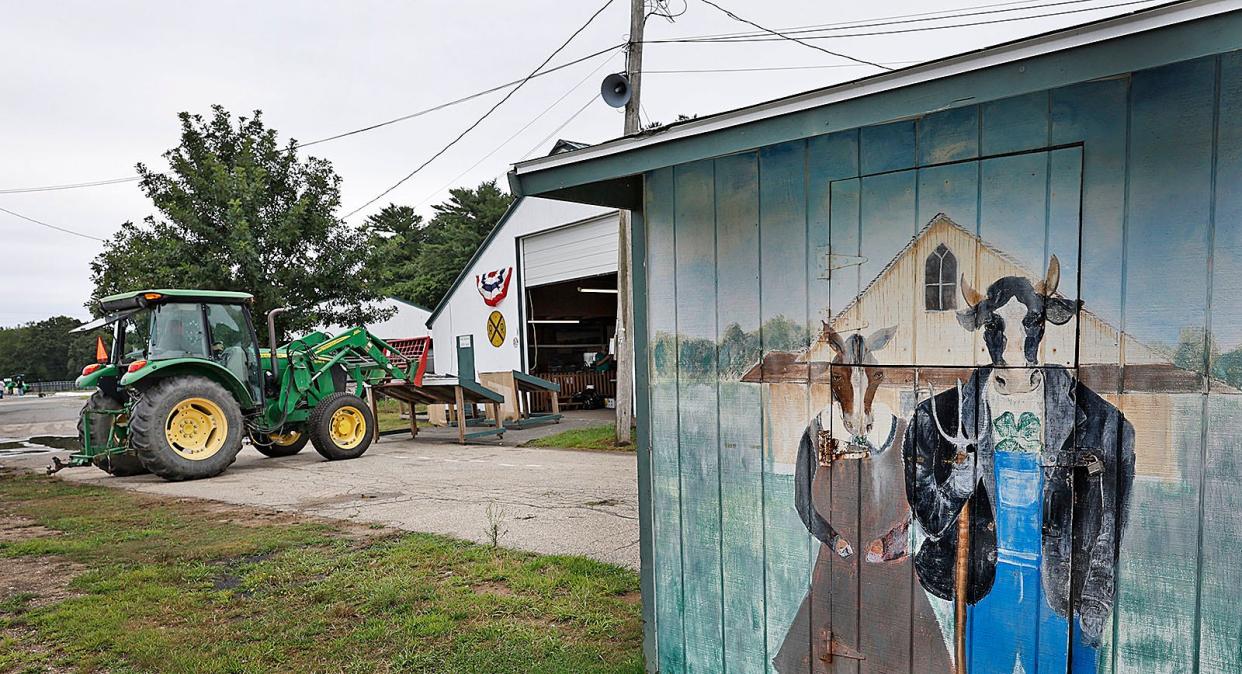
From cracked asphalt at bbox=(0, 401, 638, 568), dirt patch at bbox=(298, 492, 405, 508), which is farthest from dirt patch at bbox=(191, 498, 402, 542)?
dirt patch at bbox=(298, 492, 405, 508)

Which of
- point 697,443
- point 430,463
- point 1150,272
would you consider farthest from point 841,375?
point 430,463

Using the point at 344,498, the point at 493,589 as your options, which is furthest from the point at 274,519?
the point at 493,589

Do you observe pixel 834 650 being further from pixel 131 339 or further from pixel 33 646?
pixel 131 339

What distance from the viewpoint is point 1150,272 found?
1.89 m

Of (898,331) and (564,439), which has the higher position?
(898,331)

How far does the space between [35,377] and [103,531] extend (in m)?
90.5

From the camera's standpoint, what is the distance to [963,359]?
2.20m

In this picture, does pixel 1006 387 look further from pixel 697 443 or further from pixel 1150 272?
pixel 697 443

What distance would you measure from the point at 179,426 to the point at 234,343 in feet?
4.51

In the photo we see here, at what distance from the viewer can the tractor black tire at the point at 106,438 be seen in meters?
9.05

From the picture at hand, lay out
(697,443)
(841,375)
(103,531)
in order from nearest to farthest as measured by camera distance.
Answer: (841,375), (697,443), (103,531)

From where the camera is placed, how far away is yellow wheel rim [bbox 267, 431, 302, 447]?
11208mm

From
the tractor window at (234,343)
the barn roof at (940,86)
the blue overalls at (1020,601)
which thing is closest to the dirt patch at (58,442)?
the tractor window at (234,343)

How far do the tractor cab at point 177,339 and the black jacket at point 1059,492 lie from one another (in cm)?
930
